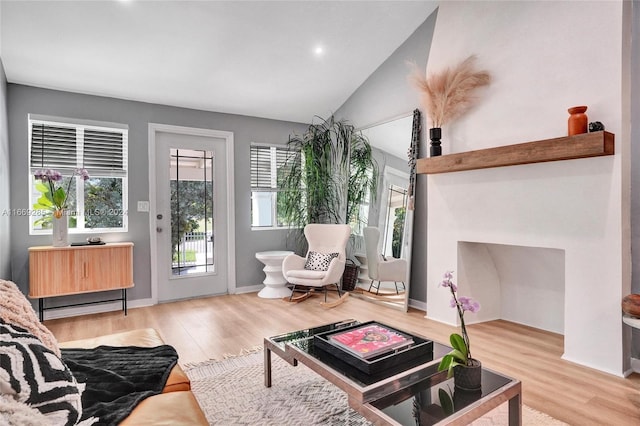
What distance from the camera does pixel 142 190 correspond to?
13.7 feet

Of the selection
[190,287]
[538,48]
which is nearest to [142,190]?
[190,287]

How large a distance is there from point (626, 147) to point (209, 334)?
11.3 ft

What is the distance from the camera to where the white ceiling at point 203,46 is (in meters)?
2.95

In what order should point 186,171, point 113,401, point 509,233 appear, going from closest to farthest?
1. point 113,401
2. point 509,233
3. point 186,171

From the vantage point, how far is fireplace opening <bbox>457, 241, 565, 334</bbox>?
10.3ft

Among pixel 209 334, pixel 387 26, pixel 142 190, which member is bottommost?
pixel 209 334

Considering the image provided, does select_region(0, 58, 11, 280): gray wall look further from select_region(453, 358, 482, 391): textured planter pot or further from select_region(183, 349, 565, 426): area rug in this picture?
select_region(453, 358, 482, 391): textured planter pot

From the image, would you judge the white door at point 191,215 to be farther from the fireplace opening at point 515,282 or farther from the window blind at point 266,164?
the fireplace opening at point 515,282

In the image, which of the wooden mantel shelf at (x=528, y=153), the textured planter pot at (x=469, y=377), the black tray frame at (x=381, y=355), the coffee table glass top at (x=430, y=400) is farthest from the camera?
the wooden mantel shelf at (x=528, y=153)

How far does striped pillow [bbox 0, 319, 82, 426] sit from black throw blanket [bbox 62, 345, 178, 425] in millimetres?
127

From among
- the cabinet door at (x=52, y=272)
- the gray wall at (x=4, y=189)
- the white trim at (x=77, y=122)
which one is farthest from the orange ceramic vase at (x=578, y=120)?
the gray wall at (x=4, y=189)

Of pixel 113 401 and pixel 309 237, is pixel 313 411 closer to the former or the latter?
pixel 113 401

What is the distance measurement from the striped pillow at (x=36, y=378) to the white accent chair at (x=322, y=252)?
10.2 feet

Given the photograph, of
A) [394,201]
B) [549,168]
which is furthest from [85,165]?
[549,168]
